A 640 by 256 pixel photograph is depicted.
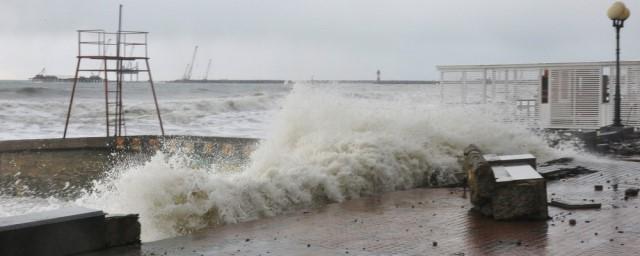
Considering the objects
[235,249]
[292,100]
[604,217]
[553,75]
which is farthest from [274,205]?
[553,75]

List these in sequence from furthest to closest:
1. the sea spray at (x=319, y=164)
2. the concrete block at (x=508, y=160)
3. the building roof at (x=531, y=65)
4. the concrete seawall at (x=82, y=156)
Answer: the building roof at (x=531, y=65), the concrete seawall at (x=82, y=156), the concrete block at (x=508, y=160), the sea spray at (x=319, y=164)

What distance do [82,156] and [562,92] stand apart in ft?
45.7

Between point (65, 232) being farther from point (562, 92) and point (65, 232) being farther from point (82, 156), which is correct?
point (562, 92)

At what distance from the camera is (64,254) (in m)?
6.58

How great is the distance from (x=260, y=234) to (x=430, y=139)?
7362mm

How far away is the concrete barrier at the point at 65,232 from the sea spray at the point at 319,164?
122cm

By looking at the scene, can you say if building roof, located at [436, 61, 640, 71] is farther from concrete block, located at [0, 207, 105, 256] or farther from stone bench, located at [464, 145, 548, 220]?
concrete block, located at [0, 207, 105, 256]

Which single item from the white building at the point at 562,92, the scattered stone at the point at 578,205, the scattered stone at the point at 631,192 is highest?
the white building at the point at 562,92

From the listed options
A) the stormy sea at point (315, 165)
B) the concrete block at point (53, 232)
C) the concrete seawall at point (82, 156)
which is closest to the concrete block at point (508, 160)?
the stormy sea at point (315, 165)

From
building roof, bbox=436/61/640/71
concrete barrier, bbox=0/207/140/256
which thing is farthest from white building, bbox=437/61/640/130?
concrete barrier, bbox=0/207/140/256

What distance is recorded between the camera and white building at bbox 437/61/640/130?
69.2 ft

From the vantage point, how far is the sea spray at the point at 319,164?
29.1 ft

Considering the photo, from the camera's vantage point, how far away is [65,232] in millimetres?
6586

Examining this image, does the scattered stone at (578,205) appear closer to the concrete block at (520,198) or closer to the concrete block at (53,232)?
the concrete block at (520,198)
